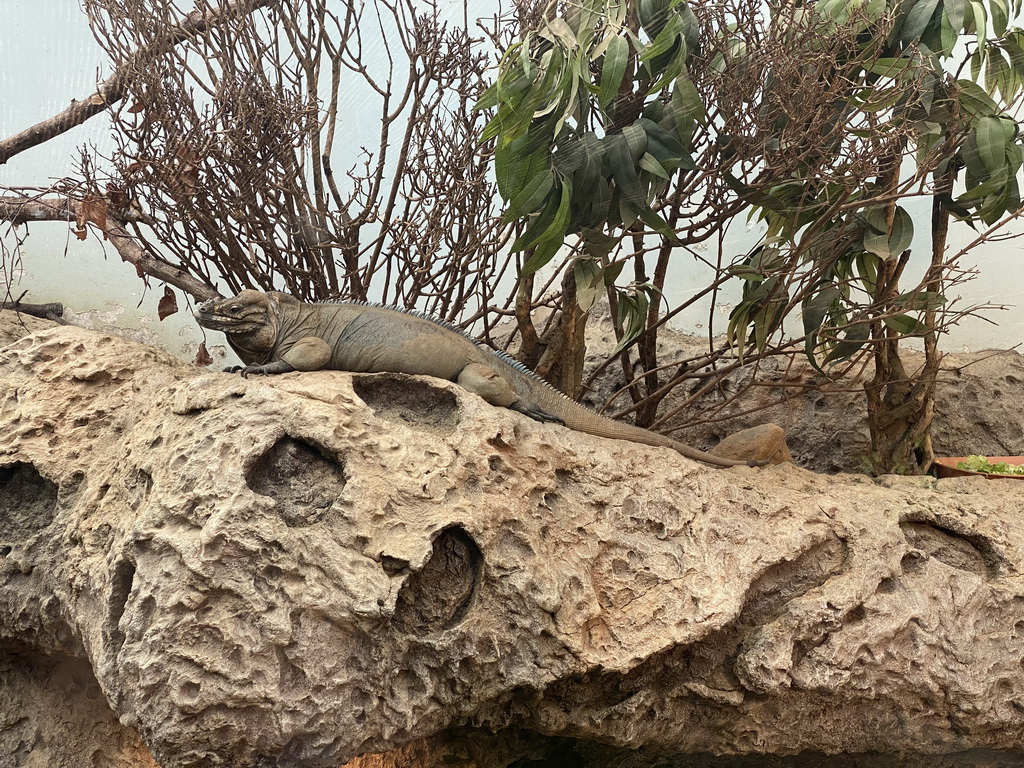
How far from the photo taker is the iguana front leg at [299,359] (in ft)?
11.1

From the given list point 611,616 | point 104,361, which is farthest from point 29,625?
point 611,616

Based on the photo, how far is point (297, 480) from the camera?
2.81 metres

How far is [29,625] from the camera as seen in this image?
3150 mm

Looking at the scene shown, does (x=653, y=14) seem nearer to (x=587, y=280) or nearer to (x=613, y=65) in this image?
(x=613, y=65)

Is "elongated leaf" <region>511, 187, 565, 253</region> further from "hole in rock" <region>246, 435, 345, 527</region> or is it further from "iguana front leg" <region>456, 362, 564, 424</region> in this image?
"hole in rock" <region>246, 435, 345, 527</region>

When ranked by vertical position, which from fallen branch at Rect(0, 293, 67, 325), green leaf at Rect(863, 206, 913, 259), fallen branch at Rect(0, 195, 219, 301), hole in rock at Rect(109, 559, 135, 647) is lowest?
hole in rock at Rect(109, 559, 135, 647)

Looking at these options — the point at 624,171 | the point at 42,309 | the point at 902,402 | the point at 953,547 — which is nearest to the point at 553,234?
the point at 624,171

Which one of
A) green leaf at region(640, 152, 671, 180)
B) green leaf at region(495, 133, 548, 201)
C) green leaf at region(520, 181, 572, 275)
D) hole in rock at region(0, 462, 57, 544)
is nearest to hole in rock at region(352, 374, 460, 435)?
green leaf at region(520, 181, 572, 275)

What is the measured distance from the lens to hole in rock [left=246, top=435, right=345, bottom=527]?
271 cm

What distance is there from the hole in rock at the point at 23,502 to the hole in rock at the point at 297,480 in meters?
1.06

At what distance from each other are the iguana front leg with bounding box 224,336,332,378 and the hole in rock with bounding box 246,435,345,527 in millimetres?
639

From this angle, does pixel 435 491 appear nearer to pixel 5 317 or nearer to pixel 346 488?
pixel 346 488

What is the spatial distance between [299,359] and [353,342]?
28cm

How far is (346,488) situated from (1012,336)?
17.5ft
